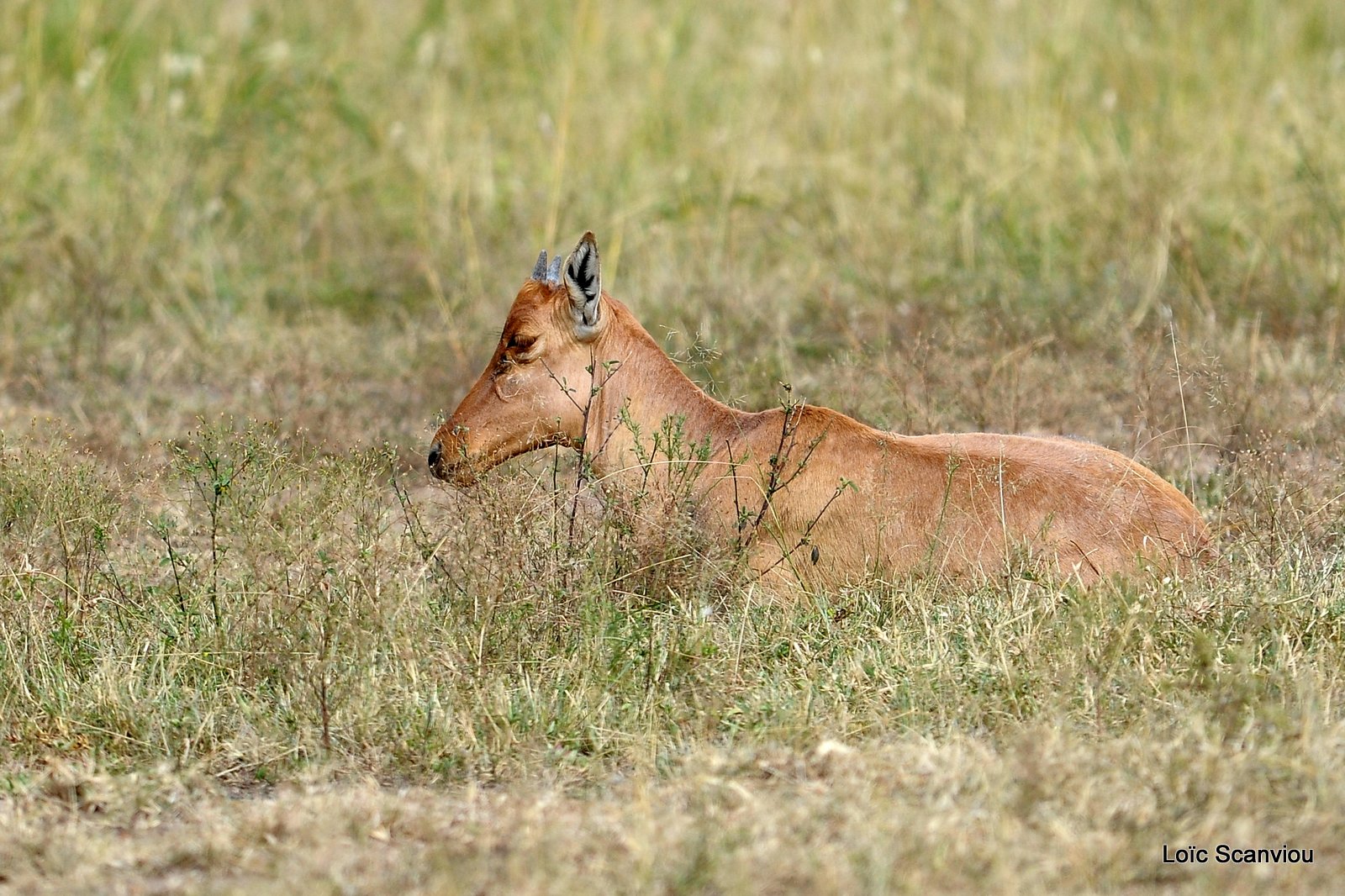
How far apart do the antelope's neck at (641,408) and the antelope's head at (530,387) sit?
0.07 m

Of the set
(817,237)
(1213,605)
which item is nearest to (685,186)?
(817,237)

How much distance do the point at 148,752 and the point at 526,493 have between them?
4.76 ft

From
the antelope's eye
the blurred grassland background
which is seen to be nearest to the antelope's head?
the antelope's eye

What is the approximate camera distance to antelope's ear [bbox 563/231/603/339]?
570 centimetres

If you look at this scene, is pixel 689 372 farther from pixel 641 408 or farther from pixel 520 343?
pixel 520 343

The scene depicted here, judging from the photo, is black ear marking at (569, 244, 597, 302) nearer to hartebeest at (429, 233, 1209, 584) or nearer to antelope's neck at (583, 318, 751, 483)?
hartebeest at (429, 233, 1209, 584)

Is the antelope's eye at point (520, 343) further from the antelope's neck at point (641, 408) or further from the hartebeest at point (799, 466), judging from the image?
the antelope's neck at point (641, 408)

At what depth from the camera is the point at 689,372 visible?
8102 mm

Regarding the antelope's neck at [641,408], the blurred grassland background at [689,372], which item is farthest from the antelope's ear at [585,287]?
the blurred grassland background at [689,372]

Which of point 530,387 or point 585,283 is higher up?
point 585,283

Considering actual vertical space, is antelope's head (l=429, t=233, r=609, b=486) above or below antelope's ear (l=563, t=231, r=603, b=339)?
below

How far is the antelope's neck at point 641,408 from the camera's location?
5980 millimetres

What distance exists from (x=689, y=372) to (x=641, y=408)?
2.09 meters

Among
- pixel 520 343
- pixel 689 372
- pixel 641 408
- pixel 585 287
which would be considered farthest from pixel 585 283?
pixel 689 372
